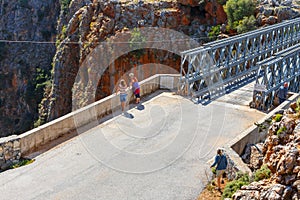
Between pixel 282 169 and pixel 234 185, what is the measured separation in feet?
5.28

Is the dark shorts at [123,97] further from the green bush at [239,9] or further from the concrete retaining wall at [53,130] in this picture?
the green bush at [239,9]

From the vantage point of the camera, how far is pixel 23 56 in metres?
45.4

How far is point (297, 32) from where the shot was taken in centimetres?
2264

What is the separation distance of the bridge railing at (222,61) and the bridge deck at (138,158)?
1.61 meters

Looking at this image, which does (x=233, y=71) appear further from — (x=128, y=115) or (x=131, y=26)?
(x=131, y=26)

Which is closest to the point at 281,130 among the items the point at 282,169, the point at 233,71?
the point at 282,169

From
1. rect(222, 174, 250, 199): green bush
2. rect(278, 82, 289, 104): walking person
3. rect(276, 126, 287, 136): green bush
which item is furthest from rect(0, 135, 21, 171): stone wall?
rect(278, 82, 289, 104): walking person

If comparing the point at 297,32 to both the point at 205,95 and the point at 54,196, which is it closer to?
the point at 205,95

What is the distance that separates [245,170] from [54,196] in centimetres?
395

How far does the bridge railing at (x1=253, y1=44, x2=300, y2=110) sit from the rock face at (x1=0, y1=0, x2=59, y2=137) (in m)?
30.4

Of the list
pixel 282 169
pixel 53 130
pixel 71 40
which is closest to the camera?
pixel 282 169

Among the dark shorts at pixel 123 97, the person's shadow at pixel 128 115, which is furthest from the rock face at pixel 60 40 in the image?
the person's shadow at pixel 128 115

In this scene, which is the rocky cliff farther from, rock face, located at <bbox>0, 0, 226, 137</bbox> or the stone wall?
the stone wall

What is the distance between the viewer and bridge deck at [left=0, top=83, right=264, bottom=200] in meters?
8.67
